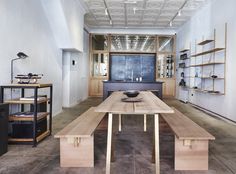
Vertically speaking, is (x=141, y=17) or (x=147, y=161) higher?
(x=141, y=17)

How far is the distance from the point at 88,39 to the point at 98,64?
4.51ft

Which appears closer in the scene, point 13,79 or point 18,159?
point 18,159

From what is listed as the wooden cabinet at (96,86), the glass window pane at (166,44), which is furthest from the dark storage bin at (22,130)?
the glass window pane at (166,44)

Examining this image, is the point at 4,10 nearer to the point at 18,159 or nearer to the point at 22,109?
the point at 22,109

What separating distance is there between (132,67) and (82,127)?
933 centimetres

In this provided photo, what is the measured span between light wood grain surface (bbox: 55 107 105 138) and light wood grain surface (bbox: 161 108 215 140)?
1059 mm

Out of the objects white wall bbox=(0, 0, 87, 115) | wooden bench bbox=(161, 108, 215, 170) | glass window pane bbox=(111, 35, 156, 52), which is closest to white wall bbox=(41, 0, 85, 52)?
white wall bbox=(0, 0, 87, 115)

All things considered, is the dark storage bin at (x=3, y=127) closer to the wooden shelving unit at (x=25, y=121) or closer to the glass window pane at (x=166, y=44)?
the wooden shelving unit at (x=25, y=121)

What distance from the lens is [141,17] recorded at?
30.2ft

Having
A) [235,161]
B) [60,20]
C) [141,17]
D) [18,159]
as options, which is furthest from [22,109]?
[141,17]

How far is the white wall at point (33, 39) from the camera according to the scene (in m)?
3.76

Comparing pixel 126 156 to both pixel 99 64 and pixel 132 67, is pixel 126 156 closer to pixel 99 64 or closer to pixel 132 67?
pixel 99 64

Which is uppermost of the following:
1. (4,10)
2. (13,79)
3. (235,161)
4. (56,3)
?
(56,3)

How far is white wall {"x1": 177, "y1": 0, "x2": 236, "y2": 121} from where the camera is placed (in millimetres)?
5547
